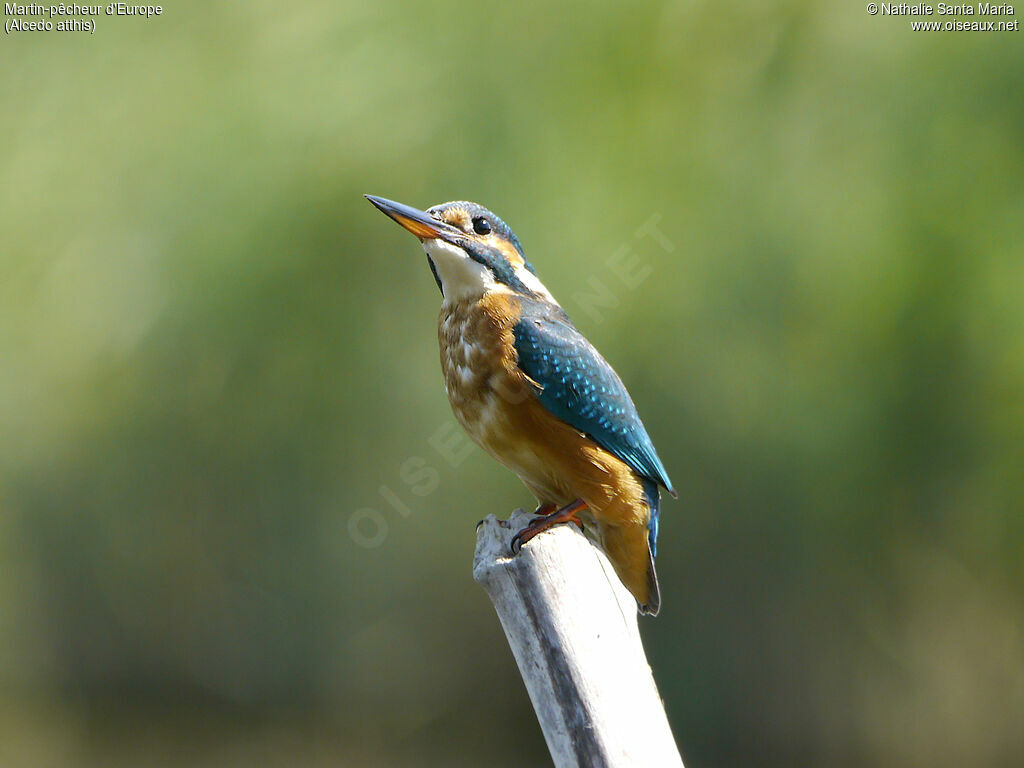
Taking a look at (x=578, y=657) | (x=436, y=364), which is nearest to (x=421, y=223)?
(x=578, y=657)

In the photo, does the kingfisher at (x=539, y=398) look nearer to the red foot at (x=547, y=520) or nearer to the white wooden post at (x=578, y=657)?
the red foot at (x=547, y=520)

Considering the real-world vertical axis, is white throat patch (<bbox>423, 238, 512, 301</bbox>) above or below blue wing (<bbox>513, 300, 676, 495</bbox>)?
above

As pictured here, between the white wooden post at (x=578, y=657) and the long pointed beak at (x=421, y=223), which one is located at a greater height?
the long pointed beak at (x=421, y=223)

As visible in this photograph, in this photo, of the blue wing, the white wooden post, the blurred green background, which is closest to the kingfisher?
the blue wing

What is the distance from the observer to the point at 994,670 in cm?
549

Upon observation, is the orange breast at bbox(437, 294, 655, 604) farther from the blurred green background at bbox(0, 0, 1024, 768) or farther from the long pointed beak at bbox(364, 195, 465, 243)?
the blurred green background at bbox(0, 0, 1024, 768)

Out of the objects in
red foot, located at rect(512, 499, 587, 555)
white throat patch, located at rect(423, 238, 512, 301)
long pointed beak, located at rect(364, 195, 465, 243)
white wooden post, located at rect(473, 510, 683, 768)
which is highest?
long pointed beak, located at rect(364, 195, 465, 243)

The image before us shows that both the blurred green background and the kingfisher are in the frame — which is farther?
the blurred green background

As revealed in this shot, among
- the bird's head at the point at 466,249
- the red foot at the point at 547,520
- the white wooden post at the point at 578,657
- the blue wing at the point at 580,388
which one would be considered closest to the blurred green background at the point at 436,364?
the bird's head at the point at 466,249

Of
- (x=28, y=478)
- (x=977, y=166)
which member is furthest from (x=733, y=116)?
(x=28, y=478)

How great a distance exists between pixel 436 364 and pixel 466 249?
298 centimetres

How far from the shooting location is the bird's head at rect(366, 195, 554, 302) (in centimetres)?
263

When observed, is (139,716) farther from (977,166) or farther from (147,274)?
(977,166)

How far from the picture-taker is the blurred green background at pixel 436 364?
Result: 218 inches
